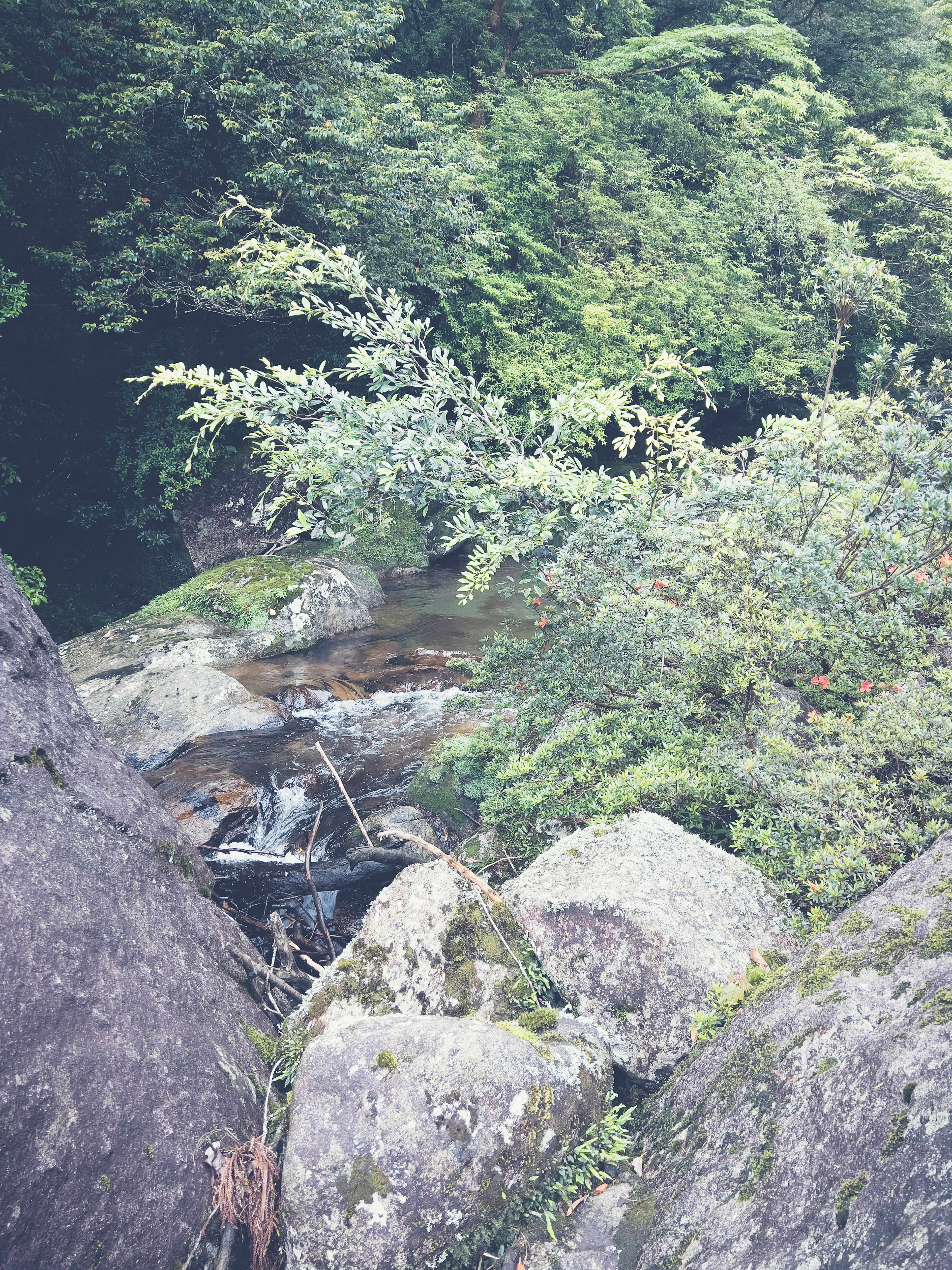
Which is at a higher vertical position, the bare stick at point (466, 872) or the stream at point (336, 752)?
the bare stick at point (466, 872)

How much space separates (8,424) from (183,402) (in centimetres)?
313

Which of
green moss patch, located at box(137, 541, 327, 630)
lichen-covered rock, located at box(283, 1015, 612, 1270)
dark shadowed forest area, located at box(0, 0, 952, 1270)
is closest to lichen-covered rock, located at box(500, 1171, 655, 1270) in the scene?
dark shadowed forest area, located at box(0, 0, 952, 1270)

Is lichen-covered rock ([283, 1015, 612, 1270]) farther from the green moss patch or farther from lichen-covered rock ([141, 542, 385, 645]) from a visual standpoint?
the green moss patch

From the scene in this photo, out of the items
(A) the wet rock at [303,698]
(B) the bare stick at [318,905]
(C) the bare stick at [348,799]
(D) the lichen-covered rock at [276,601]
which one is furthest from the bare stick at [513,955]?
(D) the lichen-covered rock at [276,601]

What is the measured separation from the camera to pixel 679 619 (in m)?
4.71

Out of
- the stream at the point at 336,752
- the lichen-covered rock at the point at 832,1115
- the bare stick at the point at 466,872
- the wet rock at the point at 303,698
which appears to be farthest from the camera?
the wet rock at the point at 303,698

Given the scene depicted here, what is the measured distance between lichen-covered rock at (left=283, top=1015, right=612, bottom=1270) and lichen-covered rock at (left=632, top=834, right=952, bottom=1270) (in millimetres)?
446

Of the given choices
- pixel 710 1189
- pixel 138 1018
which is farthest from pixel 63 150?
pixel 710 1189

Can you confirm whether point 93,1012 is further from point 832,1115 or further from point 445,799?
point 445,799

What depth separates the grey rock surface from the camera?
47.8 ft

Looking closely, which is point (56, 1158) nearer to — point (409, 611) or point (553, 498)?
point (553, 498)

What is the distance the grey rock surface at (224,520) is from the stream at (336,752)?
11.1ft

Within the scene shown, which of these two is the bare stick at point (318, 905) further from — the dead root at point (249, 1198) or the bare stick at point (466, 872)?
the dead root at point (249, 1198)

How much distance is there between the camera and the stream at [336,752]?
18.5 ft
